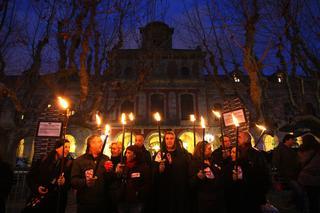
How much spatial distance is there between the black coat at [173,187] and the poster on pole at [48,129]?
11.5 ft

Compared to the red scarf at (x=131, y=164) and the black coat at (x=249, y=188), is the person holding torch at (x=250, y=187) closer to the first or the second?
the black coat at (x=249, y=188)

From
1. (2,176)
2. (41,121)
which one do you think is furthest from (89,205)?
(41,121)

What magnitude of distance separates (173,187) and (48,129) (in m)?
4.03

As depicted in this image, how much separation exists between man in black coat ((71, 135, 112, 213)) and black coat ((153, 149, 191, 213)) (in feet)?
2.85

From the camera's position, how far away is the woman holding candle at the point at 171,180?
3.84 m

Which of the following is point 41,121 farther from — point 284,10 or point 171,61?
point 171,61

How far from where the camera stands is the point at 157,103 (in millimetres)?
22594

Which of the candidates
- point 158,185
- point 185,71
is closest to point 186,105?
point 185,71

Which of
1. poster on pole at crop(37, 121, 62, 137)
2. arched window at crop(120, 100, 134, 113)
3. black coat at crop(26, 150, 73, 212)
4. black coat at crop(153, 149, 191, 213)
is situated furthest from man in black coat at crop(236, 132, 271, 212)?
arched window at crop(120, 100, 134, 113)

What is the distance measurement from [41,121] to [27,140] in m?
17.1

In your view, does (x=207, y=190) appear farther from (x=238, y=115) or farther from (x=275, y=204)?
(x=275, y=204)

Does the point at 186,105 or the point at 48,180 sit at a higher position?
the point at 186,105

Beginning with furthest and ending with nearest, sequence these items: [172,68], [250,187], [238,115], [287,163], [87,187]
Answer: [172,68], [238,115], [287,163], [250,187], [87,187]

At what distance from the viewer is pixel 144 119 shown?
71.6 feet
